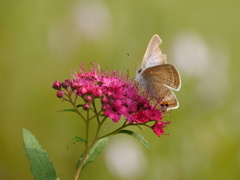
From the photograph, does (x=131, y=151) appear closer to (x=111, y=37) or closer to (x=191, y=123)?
(x=191, y=123)

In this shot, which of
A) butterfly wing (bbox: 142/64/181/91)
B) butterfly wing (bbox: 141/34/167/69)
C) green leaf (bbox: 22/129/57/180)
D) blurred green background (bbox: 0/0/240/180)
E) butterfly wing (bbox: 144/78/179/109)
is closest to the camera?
green leaf (bbox: 22/129/57/180)

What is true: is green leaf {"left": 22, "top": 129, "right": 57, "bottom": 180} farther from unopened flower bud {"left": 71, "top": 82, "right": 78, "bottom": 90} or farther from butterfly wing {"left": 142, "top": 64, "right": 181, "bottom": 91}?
butterfly wing {"left": 142, "top": 64, "right": 181, "bottom": 91}

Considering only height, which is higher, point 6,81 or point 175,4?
point 175,4

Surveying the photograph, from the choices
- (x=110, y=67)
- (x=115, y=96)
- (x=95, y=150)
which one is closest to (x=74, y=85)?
(x=115, y=96)

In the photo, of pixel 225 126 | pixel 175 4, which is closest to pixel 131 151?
pixel 225 126

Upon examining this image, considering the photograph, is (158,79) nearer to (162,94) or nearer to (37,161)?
(162,94)

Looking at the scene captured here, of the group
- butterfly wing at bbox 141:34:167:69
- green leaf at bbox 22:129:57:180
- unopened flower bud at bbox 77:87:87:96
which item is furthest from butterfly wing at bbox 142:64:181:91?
green leaf at bbox 22:129:57:180

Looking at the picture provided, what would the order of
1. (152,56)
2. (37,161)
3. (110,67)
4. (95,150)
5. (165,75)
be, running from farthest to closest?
(110,67)
(152,56)
(165,75)
(95,150)
(37,161)
